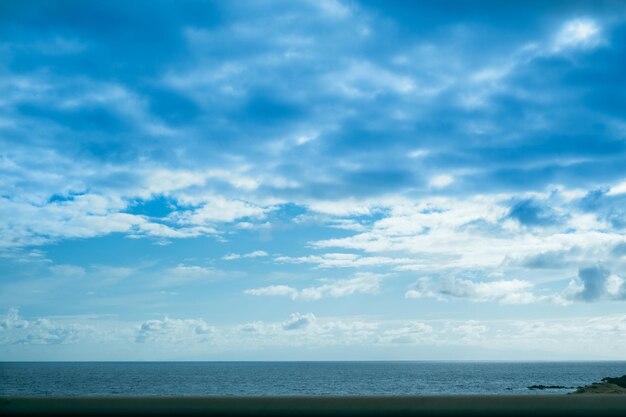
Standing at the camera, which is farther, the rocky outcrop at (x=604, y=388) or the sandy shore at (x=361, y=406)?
the rocky outcrop at (x=604, y=388)

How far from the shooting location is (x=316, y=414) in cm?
318

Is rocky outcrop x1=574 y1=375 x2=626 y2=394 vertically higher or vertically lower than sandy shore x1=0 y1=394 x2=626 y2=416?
lower

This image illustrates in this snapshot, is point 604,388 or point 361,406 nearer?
point 361,406

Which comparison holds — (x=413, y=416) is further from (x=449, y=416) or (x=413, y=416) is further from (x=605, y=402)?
(x=605, y=402)

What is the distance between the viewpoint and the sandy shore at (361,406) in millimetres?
3152

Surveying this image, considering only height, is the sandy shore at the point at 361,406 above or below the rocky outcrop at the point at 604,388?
above

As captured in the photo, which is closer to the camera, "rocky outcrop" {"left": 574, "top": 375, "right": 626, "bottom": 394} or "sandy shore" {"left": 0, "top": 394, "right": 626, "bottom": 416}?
"sandy shore" {"left": 0, "top": 394, "right": 626, "bottom": 416}

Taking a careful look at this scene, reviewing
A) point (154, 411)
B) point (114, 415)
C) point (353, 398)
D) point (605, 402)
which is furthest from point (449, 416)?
point (114, 415)

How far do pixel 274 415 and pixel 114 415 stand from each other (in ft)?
2.90

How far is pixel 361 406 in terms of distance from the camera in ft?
10.4

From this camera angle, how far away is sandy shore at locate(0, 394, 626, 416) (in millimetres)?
3152

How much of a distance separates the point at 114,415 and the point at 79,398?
28 centimetres

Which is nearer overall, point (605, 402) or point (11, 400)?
point (605, 402)

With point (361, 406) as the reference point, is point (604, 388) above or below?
below
